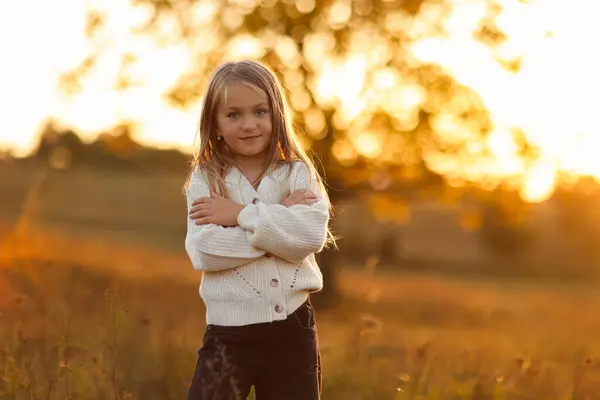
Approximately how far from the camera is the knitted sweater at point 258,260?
3.14 meters

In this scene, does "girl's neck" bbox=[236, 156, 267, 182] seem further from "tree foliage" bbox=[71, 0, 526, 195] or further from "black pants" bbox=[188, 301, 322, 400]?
"tree foliage" bbox=[71, 0, 526, 195]

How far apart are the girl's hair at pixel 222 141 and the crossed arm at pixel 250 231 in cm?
13

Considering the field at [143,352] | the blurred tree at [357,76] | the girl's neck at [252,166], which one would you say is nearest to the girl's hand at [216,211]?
the girl's neck at [252,166]

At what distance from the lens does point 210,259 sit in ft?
10.3

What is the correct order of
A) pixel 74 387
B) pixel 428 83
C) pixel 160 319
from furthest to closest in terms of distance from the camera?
1. pixel 428 83
2. pixel 160 319
3. pixel 74 387

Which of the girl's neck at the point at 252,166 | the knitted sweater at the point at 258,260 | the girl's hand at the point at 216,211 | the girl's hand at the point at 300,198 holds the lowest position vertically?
the knitted sweater at the point at 258,260

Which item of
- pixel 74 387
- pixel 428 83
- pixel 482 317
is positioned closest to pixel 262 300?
pixel 74 387

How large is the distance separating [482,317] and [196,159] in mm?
13138

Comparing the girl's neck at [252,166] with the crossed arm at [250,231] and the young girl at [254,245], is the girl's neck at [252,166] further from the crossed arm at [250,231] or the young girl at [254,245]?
the crossed arm at [250,231]

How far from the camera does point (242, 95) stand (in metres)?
3.24

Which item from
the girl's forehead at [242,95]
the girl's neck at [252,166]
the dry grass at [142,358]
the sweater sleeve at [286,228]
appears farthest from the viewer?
the dry grass at [142,358]

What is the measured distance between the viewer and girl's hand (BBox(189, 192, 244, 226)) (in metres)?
3.21

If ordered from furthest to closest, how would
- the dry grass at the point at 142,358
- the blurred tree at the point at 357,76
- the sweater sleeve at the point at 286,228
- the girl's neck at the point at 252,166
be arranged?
1. the blurred tree at the point at 357,76
2. the dry grass at the point at 142,358
3. the girl's neck at the point at 252,166
4. the sweater sleeve at the point at 286,228

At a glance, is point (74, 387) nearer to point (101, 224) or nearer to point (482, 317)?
point (482, 317)
